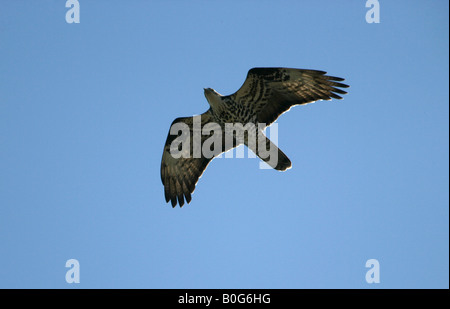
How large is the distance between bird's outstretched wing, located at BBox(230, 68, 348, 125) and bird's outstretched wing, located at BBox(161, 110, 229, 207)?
45.3 inches

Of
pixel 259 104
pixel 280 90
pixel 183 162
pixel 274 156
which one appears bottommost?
pixel 274 156

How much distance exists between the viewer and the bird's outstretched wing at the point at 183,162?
32.2ft

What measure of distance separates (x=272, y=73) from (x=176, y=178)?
9.99 ft

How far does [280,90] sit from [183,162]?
8.56 ft

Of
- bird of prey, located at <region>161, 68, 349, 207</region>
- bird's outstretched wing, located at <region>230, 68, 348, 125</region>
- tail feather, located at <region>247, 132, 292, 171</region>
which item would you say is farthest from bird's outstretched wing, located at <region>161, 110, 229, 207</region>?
bird's outstretched wing, located at <region>230, 68, 348, 125</region>

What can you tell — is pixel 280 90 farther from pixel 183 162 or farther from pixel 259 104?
pixel 183 162

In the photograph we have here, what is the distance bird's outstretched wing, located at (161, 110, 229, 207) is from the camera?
32.2 ft

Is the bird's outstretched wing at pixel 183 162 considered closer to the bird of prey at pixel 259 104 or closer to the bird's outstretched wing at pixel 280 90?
the bird of prey at pixel 259 104

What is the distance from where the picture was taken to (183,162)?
32.9 ft

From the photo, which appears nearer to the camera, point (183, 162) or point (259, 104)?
point (259, 104)

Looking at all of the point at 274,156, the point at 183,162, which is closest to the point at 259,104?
the point at 274,156

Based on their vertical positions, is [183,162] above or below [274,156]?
above
